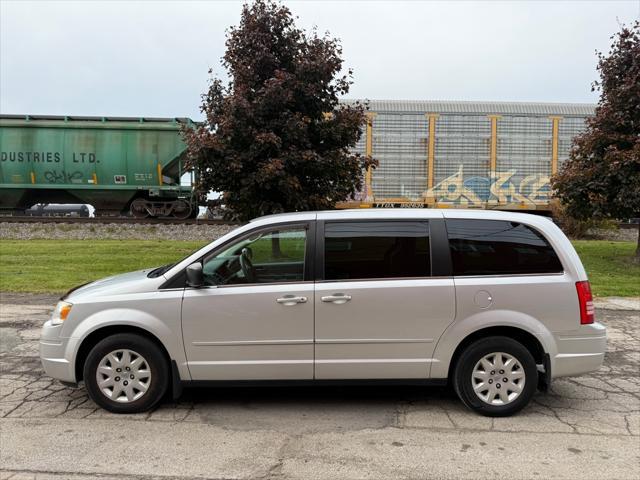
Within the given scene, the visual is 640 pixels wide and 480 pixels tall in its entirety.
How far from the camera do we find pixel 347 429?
3.82m

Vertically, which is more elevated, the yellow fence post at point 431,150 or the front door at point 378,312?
the yellow fence post at point 431,150

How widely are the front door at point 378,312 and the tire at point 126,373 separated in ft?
4.31

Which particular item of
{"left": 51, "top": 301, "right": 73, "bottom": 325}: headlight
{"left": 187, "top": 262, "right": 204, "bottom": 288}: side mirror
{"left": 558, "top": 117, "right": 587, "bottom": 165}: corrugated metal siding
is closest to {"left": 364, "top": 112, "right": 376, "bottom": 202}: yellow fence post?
{"left": 558, "top": 117, "right": 587, "bottom": 165}: corrugated metal siding

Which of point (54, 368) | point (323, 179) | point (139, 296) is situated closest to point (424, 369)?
point (139, 296)

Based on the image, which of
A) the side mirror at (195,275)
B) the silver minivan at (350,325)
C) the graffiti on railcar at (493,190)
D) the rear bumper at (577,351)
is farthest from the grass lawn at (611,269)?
the side mirror at (195,275)

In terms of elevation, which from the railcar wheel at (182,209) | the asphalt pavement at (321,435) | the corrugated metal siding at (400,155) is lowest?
the asphalt pavement at (321,435)

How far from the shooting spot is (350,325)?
4000mm

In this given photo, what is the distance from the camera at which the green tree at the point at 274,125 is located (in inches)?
397

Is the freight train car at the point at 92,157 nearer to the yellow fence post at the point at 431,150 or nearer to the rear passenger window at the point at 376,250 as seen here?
the yellow fence post at the point at 431,150

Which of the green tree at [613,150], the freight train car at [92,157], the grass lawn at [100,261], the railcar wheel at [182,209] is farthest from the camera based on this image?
the railcar wheel at [182,209]

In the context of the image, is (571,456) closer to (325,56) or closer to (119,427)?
(119,427)

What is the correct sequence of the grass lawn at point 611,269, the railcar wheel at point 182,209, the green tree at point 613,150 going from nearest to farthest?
the grass lawn at point 611,269 < the green tree at point 613,150 < the railcar wheel at point 182,209

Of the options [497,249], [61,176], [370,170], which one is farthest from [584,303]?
[61,176]

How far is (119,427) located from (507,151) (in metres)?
19.1
